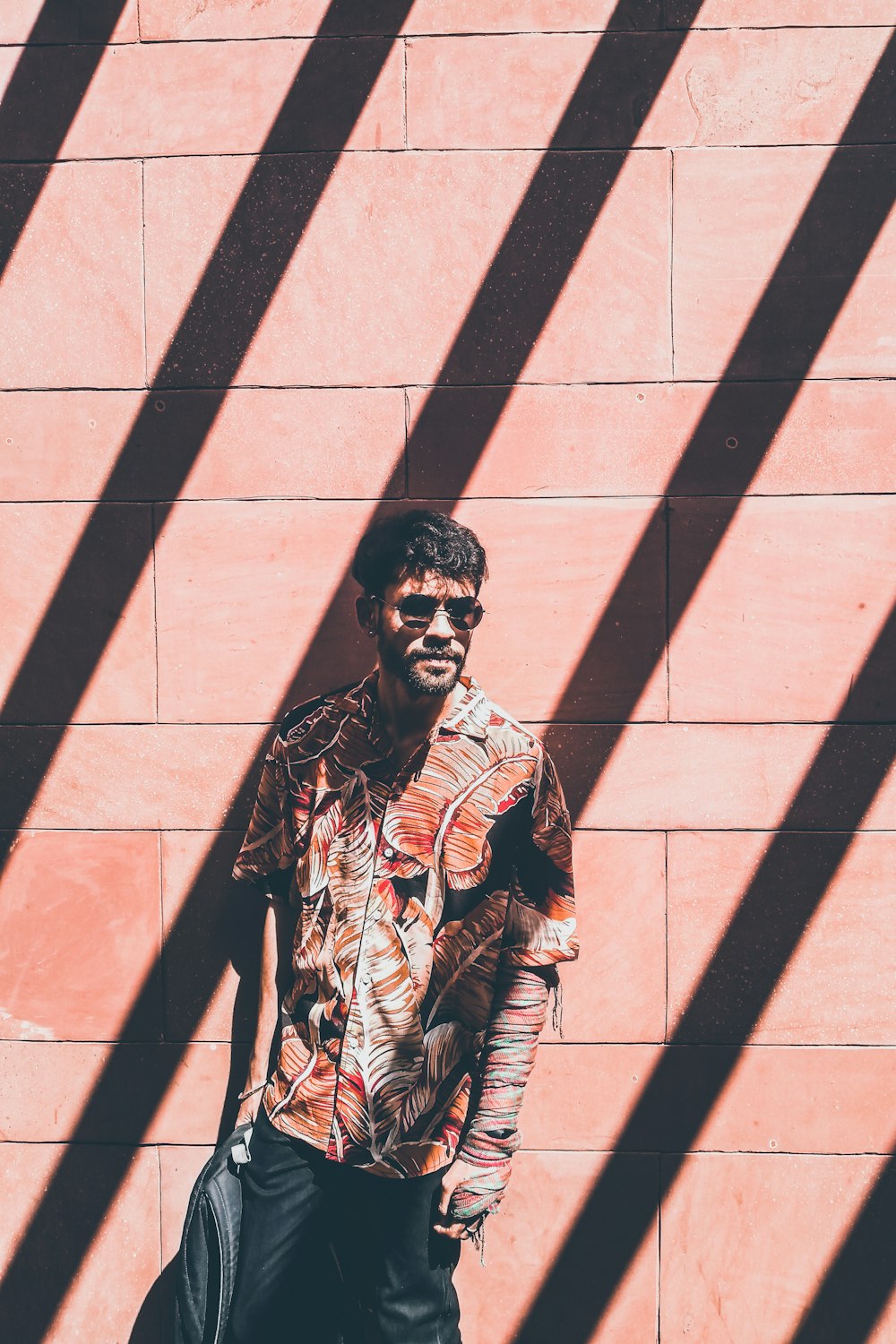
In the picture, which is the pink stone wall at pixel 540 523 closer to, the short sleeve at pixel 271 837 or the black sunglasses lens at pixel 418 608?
the short sleeve at pixel 271 837

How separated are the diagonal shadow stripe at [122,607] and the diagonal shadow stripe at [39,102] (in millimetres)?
856

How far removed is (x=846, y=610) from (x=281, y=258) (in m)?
2.53

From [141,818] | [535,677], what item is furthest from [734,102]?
[141,818]

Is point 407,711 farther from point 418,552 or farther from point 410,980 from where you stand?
point 410,980

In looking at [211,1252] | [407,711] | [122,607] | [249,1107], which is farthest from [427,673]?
[211,1252]

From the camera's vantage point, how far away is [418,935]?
2.94 m

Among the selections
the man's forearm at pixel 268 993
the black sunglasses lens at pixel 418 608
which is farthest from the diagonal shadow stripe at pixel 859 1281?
the black sunglasses lens at pixel 418 608

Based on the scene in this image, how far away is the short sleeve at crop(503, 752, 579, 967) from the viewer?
9.43 feet

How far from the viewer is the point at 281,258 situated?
3.62 meters

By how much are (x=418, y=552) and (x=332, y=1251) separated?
7.39ft

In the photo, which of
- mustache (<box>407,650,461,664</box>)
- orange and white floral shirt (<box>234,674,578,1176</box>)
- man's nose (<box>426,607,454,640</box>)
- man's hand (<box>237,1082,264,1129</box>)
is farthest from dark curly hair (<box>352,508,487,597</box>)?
man's hand (<box>237,1082,264,1129</box>)

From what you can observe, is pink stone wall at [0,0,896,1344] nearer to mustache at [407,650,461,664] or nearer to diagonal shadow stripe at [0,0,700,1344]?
diagonal shadow stripe at [0,0,700,1344]

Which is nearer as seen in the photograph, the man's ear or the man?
the man

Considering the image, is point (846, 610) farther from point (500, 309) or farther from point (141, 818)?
point (141, 818)
